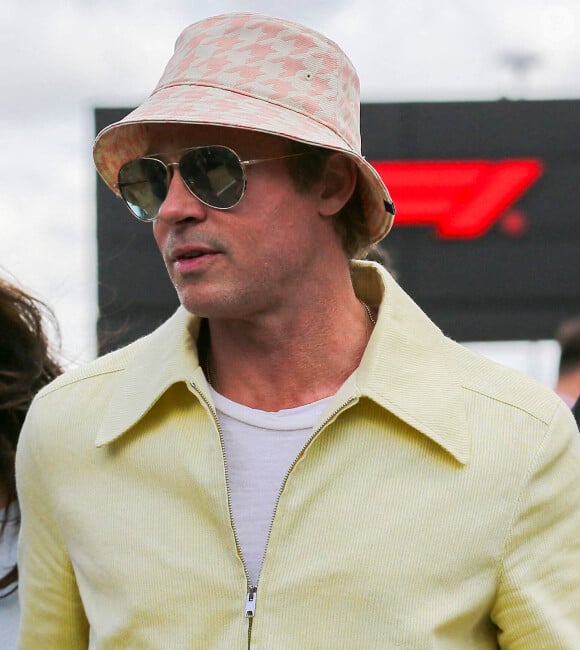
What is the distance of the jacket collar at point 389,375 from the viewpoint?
2.72 m

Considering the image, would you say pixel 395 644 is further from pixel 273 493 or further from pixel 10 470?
pixel 10 470

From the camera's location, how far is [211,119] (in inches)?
106

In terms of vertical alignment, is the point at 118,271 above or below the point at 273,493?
below

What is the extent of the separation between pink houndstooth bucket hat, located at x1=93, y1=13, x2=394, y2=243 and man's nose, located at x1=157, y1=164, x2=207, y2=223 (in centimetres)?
16

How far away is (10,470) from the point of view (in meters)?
3.74

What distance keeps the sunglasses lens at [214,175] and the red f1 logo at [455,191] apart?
34.9 feet

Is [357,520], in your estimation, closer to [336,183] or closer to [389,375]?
[389,375]

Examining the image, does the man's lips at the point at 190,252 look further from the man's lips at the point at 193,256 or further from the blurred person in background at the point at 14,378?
the blurred person in background at the point at 14,378

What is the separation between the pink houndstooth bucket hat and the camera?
2.76 m

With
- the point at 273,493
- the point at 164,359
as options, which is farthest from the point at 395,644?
the point at 164,359

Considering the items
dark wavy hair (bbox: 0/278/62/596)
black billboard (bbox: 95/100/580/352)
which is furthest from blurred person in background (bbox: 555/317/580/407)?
black billboard (bbox: 95/100/580/352)

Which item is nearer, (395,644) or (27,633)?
(395,644)

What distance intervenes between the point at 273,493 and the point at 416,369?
46 cm

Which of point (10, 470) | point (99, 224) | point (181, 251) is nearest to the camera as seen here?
point (181, 251)
